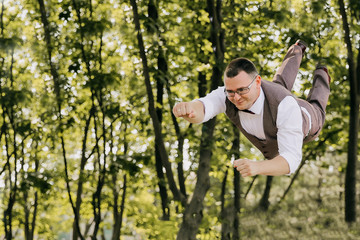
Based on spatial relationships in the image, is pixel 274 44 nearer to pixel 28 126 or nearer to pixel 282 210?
pixel 28 126

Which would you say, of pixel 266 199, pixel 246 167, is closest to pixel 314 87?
pixel 246 167

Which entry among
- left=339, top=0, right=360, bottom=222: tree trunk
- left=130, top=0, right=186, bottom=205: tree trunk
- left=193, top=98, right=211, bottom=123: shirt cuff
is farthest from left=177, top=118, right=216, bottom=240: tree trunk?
left=193, top=98, right=211, bottom=123: shirt cuff

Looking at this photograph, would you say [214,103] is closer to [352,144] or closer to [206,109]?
[206,109]

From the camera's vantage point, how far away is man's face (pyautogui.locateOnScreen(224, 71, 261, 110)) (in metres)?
3.28

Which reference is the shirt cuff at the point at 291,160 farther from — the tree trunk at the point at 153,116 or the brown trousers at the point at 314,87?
the tree trunk at the point at 153,116

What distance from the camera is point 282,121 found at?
11.2ft

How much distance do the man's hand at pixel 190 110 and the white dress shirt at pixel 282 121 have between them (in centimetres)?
7

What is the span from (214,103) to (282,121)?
1.60ft

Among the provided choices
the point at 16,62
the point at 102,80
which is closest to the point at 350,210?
the point at 102,80

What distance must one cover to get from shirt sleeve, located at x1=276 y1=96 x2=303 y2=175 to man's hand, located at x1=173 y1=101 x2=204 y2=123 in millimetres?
528

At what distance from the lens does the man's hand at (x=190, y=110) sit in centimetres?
321

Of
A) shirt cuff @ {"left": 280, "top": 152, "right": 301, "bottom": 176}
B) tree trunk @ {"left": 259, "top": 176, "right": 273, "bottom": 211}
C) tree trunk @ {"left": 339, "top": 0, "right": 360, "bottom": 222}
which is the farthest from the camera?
tree trunk @ {"left": 259, "top": 176, "right": 273, "bottom": 211}

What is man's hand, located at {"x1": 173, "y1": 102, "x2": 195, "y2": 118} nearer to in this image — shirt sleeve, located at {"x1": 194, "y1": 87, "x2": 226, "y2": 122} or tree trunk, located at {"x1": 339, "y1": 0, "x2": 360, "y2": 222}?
shirt sleeve, located at {"x1": 194, "y1": 87, "x2": 226, "y2": 122}

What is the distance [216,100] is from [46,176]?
519cm
